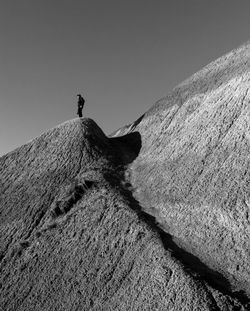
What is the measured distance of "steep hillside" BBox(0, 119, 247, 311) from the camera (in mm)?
15367

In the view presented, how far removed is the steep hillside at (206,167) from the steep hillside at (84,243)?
101cm

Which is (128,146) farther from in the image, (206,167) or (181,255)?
(181,255)

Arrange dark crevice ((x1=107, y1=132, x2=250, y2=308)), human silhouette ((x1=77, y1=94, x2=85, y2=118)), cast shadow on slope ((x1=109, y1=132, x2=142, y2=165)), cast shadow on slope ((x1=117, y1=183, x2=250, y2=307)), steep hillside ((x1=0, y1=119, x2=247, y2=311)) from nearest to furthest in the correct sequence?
cast shadow on slope ((x1=117, y1=183, x2=250, y2=307))
dark crevice ((x1=107, y1=132, x2=250, y2=308))
steep hillside ((x1=0, y1=119, x2=247, y2=311))
cast shadow on slope ((x1=109, y1=132, x2=142, y2=165))
human silhouette ((x1=77, y1=94, x2=85, y2=118))

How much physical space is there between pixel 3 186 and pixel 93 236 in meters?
10.5

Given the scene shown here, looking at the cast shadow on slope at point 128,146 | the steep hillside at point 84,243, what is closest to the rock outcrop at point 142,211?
the steep hillside at point 84,243

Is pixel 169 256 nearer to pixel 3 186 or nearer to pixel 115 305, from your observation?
pixel 115 305

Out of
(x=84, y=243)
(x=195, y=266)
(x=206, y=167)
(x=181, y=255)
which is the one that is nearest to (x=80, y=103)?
(x=206, y=167)

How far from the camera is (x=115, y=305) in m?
15.7

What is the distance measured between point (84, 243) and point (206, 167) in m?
7.03

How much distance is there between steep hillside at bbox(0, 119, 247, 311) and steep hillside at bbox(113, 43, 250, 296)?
1.01 metres

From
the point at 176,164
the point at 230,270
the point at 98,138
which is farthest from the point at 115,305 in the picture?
the point at 98,138

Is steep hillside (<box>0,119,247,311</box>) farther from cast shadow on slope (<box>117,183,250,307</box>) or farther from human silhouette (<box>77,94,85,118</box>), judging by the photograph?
human silhouette (<box>77,94,85,118</box>)

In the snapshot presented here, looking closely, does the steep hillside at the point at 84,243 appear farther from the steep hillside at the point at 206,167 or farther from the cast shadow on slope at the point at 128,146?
the steep hillside at the point at 206,167

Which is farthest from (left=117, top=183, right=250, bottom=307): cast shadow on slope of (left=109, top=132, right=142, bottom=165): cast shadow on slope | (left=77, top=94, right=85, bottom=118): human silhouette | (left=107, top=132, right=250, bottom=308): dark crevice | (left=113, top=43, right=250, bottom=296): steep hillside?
(left=77, top=94, right=85, bottom=118): human silhouette
